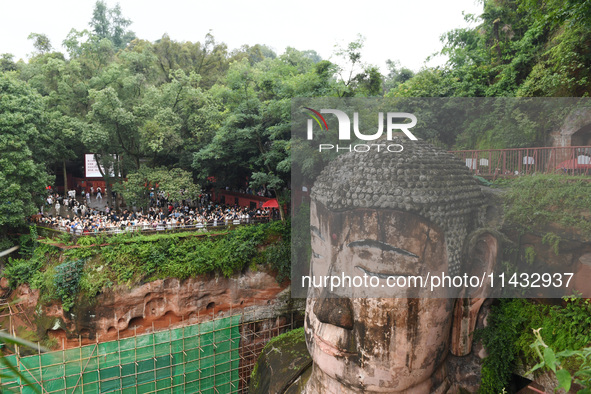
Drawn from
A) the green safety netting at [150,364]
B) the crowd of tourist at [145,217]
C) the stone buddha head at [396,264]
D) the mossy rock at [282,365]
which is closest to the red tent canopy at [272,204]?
the crowd of tourist at [145,217]

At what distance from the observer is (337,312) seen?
20.8 ft

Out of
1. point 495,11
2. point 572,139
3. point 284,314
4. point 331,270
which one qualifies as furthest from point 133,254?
point 495,11

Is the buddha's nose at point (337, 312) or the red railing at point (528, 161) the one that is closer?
the buddha's nose at point (337, 312)

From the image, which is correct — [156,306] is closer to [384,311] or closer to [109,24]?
[384,311]

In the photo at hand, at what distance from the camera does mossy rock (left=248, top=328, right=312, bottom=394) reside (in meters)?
8.48

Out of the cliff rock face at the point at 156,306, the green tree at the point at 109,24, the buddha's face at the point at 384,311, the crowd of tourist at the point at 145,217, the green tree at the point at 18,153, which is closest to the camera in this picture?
the buddha's face at the point at 384,311

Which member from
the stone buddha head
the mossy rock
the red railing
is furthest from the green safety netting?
the red railing

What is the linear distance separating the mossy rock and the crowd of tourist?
7042mm

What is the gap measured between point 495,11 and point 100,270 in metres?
16.1

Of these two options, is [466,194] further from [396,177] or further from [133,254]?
[133,254]

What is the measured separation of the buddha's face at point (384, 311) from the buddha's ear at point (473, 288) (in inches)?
→ 9.5

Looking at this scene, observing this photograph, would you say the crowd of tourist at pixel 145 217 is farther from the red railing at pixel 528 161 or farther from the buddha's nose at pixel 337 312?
the red railing at pixel 528 161

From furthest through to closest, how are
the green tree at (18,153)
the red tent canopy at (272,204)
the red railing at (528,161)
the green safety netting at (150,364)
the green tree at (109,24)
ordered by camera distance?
the green tree at (109,24) < the red tent canopy at (272,204) < the green tree at (18,153) < the green safety netting at (150,364) < the red railing at (528,161)

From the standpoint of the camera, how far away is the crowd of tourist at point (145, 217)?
1495 cm
